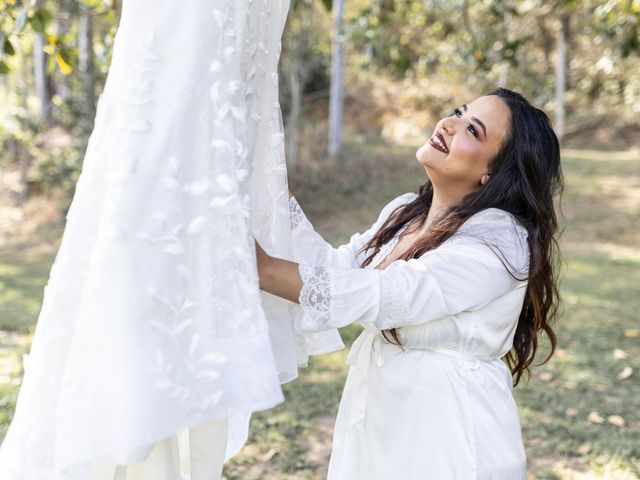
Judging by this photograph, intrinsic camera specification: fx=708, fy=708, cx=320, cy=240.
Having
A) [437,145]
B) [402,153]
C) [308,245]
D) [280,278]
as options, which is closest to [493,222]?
[437,145]

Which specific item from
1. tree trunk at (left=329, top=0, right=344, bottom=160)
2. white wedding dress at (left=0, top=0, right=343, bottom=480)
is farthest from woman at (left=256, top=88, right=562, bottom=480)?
tree trunk at (left=329, top=0, right=344, bottom=160)

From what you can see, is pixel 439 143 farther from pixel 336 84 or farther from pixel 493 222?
pixel 336 84

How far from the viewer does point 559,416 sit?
4484mm

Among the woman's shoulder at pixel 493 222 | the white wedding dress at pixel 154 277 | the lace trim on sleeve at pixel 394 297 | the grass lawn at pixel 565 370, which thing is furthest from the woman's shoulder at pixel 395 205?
the grass lawn at pixel 565 370

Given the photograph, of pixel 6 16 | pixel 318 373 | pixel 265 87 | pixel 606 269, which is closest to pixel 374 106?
pixel 606 269

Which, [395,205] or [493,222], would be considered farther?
[395,205]

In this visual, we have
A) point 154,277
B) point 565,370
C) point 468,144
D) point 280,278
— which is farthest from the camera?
point 565,370

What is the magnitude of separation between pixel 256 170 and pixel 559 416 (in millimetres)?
3442

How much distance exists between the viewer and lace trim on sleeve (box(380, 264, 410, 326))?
1.70 metres

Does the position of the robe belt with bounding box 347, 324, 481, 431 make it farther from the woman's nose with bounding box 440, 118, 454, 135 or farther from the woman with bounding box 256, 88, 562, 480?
the woman's nose with bounding box 440, 118, 454, 135

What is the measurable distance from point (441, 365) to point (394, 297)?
1.37ft

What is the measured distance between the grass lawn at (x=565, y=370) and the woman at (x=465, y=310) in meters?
1.51

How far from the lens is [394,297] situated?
170 cm

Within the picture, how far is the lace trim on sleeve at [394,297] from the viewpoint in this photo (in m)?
1.70
